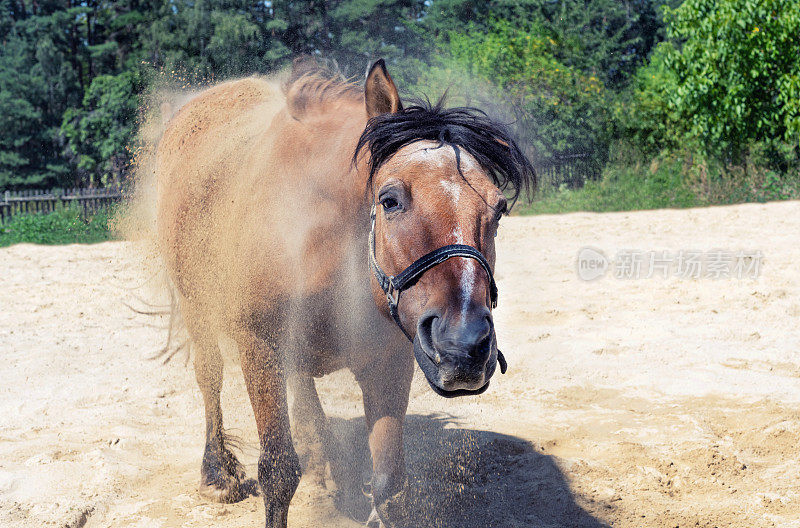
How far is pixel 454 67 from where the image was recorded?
1939 cm

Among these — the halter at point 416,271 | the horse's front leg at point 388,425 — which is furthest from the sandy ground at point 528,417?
the halter at point 416,271

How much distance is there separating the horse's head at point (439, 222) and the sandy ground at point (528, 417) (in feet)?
5.02

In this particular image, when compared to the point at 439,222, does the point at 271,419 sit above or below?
below

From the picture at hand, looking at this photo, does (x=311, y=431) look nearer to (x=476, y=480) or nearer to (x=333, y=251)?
(x=476, y=480)

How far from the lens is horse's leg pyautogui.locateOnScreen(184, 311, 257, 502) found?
11.2ft

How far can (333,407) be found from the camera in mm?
4609

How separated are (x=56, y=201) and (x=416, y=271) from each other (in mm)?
15752

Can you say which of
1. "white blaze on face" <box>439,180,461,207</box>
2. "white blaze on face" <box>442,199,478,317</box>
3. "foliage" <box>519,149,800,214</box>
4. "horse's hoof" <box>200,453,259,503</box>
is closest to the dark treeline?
"foliage" <box>519,149,800,214</box>

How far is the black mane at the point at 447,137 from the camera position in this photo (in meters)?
2.13

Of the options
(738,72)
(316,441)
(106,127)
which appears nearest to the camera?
(316,441)

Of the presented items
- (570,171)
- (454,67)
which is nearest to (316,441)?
(570,171)

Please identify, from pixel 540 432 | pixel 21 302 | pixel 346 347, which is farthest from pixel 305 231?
pixel 21 302

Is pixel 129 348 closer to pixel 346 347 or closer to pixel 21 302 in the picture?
pixel 21 302

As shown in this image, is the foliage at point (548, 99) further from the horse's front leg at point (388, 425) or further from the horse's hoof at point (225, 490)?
the horse's front leg at point (388, 425)
